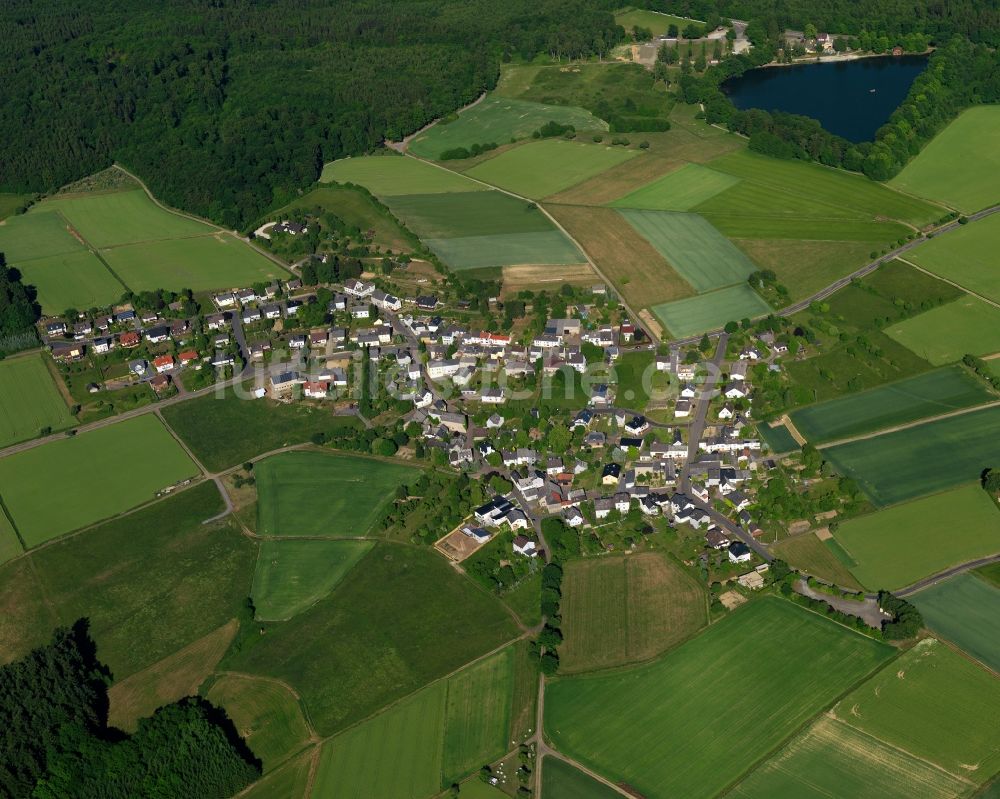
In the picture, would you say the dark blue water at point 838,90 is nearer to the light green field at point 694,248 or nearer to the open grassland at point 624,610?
the light green field at point 694,248

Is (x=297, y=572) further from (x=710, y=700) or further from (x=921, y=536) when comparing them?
(x=921, y=536)

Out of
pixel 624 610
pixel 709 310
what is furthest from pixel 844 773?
pixel 709 310

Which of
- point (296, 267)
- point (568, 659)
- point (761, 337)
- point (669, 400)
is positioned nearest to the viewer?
point (568, 659)

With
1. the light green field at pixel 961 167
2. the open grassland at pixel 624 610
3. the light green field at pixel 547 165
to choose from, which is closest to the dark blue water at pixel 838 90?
the light green field at pixel 961 167

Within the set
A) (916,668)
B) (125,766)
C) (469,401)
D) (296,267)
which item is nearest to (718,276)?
(469,401)

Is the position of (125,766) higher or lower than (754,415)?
lower

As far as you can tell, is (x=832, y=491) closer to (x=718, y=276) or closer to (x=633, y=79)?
(x=718, y=276)
